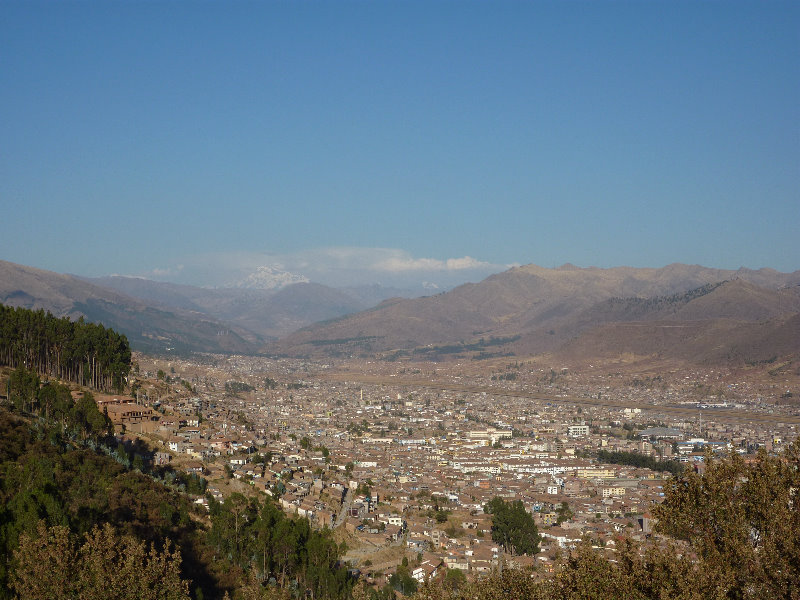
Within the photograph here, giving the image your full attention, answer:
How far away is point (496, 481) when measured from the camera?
54.3m

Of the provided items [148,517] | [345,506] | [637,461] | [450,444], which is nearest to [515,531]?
[345,506]

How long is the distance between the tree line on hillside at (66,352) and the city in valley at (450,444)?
267 centimetres

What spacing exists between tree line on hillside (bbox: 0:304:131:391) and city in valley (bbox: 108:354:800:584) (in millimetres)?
2670

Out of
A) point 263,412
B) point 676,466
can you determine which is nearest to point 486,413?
point 263,412

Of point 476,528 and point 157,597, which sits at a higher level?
point 157,597

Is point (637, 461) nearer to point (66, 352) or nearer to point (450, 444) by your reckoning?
point (450, 444)

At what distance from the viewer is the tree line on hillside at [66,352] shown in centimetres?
4988

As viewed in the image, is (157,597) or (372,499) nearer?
(157,597)

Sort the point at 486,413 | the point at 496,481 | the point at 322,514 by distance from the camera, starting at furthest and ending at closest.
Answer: the point at 486,413
the point at 496,481
the point at 322,514

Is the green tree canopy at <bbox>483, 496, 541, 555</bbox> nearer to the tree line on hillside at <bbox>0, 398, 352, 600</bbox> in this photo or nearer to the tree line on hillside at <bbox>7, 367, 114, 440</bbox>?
the tree line on hillside at <bbox>0, 398, 352, 600</bbox>

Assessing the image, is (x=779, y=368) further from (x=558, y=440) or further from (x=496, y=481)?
(x=496, y=481)

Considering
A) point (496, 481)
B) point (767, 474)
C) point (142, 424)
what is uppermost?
point (767, 474)

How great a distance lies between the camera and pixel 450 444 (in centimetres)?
7125

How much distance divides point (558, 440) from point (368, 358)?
12017 cm
